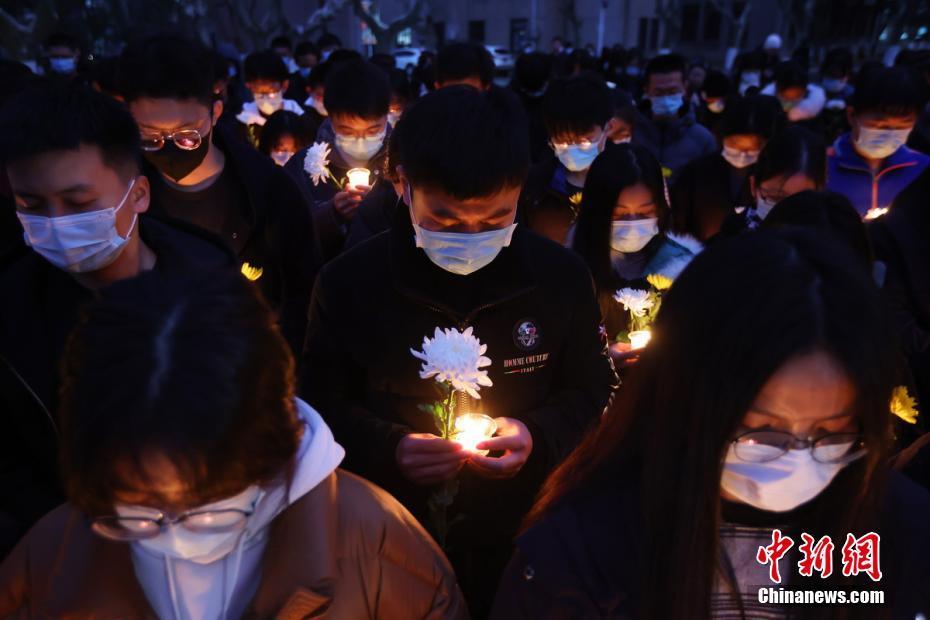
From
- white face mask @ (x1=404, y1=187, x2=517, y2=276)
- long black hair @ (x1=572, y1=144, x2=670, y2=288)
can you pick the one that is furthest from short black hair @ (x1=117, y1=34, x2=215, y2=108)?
long black hair @ (x1=572, y1=144, x2=670, y2=288)

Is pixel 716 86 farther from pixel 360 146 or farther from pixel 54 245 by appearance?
pixel 54 245

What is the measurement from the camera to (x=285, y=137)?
6.49 meters

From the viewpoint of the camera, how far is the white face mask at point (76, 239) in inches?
94.2

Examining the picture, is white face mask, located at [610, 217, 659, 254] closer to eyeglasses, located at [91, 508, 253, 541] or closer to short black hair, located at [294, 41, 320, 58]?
eyeglasses, located at [91, 508, 253, 541]

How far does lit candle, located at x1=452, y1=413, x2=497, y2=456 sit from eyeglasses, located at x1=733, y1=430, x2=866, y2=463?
82 cm

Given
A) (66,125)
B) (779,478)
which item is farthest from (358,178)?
(779,478)

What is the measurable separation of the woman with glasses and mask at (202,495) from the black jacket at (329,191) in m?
2.99

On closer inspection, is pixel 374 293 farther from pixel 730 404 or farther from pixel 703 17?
pixel 703 17

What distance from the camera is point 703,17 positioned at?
4412 cm

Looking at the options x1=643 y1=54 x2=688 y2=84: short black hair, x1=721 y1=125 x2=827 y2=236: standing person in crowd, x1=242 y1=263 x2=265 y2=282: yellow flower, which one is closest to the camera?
x1=242 y1=263 x2=265 y2=282: yellow flower

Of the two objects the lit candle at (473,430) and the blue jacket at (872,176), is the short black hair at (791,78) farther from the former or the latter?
the lit candle at (473,430)

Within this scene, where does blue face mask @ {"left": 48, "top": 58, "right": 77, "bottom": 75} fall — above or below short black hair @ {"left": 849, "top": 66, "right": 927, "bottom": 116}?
below

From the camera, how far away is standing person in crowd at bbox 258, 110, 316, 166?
6.49 metres

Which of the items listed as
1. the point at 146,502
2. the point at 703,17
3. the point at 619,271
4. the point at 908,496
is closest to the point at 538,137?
the point at 619,271
